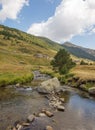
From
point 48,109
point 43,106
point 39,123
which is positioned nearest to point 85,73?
point 43,106

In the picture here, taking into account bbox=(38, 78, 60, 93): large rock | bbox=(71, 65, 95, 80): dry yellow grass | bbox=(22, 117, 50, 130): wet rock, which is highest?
bbox=(71, 65, 95, 80): dry yellow grass

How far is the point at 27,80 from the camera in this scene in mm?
80125

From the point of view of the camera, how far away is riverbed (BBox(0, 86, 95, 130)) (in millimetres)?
35250

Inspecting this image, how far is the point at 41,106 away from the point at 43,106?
45 cm

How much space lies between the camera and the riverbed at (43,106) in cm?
3525

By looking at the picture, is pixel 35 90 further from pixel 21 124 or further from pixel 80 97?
pixel 21 124

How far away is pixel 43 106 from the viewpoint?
46.6 m

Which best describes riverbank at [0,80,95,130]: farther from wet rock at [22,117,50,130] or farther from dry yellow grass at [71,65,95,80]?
dry yellow grass at [71,65,95,80]

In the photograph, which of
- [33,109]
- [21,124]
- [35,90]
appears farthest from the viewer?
[35,90]

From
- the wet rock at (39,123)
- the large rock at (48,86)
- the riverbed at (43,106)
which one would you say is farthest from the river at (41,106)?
the large rock at (48,86)

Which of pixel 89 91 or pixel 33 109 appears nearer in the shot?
pixel 33 109

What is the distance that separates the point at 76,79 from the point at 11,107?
4432 cm

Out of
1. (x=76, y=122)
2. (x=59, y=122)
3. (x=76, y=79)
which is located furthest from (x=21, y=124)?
(x=76, y=79)

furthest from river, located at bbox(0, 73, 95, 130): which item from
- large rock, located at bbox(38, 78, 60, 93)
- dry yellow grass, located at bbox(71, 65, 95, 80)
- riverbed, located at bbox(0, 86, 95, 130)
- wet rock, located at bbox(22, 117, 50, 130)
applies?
dry yellow grass, located at bbox(71, 65, 95, 80)
